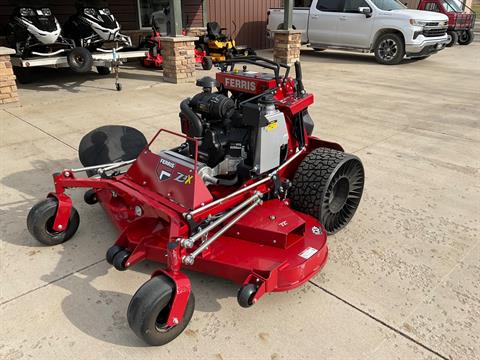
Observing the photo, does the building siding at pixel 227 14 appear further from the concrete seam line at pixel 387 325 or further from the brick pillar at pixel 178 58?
the concrete seam line at pixel 387 325

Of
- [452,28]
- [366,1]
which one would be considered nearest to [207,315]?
[366,1]

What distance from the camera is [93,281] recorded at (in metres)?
2.87

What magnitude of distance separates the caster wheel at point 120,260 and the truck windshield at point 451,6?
17.4 m

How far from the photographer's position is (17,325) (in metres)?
2.51

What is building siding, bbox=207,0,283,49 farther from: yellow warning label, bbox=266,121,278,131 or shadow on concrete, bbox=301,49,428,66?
yellow warning label, bbox=266,121,278,131

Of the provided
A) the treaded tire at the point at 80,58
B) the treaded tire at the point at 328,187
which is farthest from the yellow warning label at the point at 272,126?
the treaded tire at the point at 80,58

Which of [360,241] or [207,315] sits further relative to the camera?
[360,241]

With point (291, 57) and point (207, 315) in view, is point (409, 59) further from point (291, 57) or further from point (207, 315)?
point (207, 315)

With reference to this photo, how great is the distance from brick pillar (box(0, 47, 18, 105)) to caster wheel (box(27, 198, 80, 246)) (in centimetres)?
480

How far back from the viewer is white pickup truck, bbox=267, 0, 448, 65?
11.6 meters

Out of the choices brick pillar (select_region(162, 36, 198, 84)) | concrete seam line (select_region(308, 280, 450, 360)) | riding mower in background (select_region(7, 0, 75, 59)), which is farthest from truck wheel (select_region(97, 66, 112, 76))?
concrete seam line (select_region(308, 280, 450, 360))

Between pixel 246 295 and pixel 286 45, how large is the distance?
394 inches

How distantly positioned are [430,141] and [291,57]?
663 centimetres

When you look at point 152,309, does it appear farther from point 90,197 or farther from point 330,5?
point 330,5
